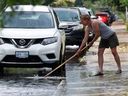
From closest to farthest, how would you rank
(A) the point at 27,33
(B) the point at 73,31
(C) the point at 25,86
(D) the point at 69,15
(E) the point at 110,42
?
(C) the point at 25,86 → (E) the point at 110,42 → (A) the point at 27,33 → (B) the point at 73,31 → (D) the point at 69,15

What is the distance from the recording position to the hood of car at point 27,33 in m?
14.0

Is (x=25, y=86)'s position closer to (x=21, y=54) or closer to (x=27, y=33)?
(x=21, y=54)

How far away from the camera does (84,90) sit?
11086mm

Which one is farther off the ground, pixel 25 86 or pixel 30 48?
pixel 30 48

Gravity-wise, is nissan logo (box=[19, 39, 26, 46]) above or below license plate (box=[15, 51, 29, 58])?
above

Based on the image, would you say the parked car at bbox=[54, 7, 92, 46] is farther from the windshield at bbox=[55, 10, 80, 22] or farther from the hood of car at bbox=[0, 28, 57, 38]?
the hood of car at bbox=[0, 28, 57, 38]

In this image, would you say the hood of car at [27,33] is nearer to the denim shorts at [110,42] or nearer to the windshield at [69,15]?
the denim shorts at [110,42]

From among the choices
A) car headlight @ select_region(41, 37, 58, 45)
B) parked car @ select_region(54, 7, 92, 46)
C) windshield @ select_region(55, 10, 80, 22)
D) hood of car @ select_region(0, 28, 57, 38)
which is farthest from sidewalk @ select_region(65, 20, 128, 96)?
windshield @ select_region(55, 10, 80, 22)

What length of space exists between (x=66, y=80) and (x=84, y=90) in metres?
1.92

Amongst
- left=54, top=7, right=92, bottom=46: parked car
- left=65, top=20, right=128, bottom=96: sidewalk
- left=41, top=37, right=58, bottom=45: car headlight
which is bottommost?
left=54, top=7, right=92, bottom=46: parked car

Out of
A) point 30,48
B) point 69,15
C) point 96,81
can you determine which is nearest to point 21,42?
point 30,48

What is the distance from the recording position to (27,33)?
46.3ft

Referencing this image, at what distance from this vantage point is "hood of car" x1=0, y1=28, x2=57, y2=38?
45.8 ft

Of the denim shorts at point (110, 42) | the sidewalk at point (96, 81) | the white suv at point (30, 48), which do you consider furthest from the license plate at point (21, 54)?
the denim shorts at point (110, 42)
